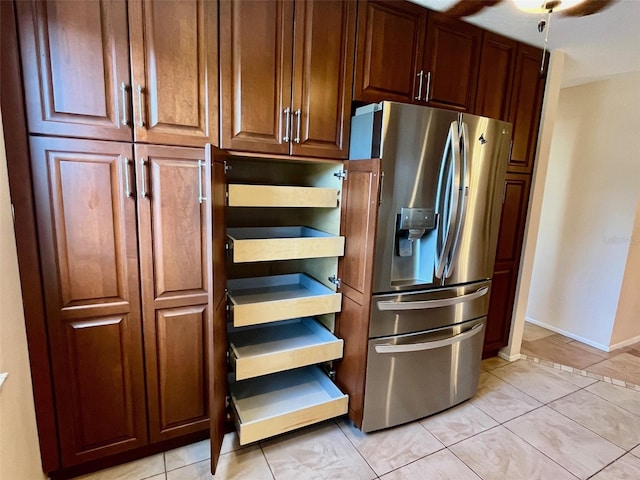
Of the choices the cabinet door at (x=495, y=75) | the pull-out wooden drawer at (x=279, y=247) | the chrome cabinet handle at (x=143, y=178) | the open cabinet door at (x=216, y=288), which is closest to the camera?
the open cabinet door at (x=216, y=288)

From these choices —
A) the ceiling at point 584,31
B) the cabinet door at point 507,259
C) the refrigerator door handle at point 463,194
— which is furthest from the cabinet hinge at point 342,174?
the cabinet door at point 507,259

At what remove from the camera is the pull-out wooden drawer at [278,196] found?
5.20 ft

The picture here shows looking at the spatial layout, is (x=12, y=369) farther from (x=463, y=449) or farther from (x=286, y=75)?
(x=463, y=449)

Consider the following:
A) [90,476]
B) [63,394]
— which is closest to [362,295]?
[63,394]

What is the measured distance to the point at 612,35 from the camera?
204 centimetres

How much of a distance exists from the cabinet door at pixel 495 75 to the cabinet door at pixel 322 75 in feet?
3.20

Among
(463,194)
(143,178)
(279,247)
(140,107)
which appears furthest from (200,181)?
(463,194)

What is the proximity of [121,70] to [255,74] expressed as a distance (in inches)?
21.5

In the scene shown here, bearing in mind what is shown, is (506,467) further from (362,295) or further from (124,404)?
(124,404)

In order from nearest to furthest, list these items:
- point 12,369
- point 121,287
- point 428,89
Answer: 1. point 12,369
2. point 121,287
3. point 428,89

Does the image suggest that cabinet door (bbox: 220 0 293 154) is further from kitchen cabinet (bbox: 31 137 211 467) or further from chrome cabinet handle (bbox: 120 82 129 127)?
chrome cabinet handle (bbox: 120 82 129 127)

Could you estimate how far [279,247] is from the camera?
1.69 meters

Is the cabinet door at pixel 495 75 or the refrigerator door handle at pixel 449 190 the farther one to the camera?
the cabinet door at pixel 495 75

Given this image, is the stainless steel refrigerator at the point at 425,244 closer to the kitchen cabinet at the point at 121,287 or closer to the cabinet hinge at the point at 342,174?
the cabinet hinge at the point at 342,174
